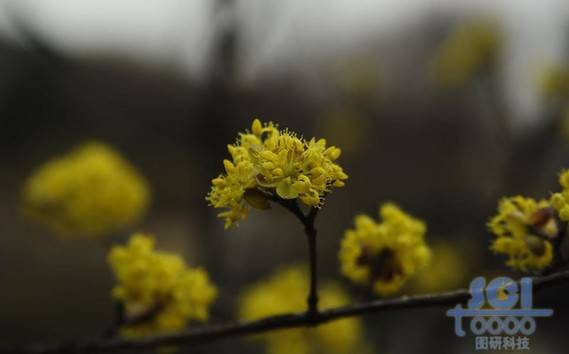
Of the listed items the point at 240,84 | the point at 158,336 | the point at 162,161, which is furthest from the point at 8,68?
the point at 158,336

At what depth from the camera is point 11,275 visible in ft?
27.0

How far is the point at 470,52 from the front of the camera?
4.82 meters

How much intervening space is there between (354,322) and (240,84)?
1.75 m

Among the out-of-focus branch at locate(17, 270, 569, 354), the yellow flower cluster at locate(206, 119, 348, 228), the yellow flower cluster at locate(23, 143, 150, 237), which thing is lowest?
the out-of-focus branch at locate(17, 270, 569, 354)

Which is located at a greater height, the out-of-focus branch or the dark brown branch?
the dark brown branch

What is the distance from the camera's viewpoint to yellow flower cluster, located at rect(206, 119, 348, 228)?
1.14 metres

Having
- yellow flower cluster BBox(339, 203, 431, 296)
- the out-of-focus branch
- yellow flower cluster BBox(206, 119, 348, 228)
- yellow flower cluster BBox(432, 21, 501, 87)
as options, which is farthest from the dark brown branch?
yellow flower cluster BBox(432, 21, 501, 87)

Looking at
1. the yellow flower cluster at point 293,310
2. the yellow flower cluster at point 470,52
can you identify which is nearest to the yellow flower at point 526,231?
the yellow flower cluster at point 293,310

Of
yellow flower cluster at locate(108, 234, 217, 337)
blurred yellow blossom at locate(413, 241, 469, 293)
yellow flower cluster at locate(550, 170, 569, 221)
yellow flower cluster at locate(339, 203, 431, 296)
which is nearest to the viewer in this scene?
yellow flower cluster at locate(550, 170, 569, 221)

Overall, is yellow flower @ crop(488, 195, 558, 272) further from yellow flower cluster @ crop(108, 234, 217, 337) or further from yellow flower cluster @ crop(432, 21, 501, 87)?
yellow flower cluster @ crop(432, 21, 501, 87)

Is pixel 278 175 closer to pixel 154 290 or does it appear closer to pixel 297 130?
pixel 154 290

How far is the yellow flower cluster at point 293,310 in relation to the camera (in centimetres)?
251

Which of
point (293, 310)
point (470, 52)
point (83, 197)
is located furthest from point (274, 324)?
point (470, 52)

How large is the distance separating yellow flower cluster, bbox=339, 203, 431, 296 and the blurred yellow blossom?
276 cm
